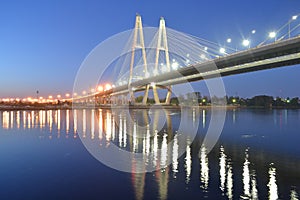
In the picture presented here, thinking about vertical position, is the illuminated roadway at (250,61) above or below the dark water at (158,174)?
above

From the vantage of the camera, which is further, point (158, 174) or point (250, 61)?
point (250, 61)

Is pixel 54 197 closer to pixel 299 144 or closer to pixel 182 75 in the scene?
pixel 299 144

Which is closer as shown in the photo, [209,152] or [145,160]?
[145,160]

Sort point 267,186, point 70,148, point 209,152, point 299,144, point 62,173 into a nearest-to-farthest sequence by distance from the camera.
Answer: point 267,186
point 62,173
point 209,152
point 70,148
point 299,144

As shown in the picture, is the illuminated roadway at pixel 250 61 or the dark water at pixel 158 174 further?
the illuminated roadway at pixel 250 61

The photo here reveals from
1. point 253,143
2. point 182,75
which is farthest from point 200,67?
point 253,143

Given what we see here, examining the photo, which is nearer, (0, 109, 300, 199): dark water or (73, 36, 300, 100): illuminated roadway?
(0, 109, 300, 199): dark water

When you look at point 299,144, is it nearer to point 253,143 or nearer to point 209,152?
point 253,143

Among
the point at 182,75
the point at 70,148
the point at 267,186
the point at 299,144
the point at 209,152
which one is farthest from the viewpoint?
the point at 182,75

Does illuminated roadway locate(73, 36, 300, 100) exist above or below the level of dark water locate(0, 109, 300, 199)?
above

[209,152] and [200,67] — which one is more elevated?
[200,67]

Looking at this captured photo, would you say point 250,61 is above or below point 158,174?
above

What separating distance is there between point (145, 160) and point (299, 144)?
962 cm

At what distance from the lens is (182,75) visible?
40812 mm
